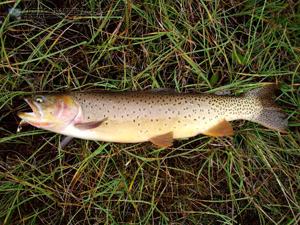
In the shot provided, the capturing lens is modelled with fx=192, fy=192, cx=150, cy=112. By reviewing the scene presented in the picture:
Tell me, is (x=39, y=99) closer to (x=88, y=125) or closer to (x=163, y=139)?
(x=88, y=125)

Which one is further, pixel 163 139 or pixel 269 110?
pixel 269 110

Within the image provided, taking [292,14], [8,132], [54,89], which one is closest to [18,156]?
[8,132]

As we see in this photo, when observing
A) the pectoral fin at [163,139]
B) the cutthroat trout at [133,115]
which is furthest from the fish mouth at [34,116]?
the pectoral fin at [163,139]

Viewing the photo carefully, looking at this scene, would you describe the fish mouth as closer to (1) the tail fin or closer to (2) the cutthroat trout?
(2) the cutthroat trout

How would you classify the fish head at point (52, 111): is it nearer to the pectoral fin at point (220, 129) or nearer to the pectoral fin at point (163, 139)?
the pectoral fin at point (163, 139)

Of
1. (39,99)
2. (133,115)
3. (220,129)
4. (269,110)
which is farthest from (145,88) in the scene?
(269,110)

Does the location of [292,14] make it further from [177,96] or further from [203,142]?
[203,142]

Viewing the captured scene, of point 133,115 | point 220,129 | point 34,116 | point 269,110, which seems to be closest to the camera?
point 34,116

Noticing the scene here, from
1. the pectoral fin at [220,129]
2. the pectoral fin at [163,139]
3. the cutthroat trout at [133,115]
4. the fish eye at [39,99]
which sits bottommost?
the pectoral fin at [220,129]
